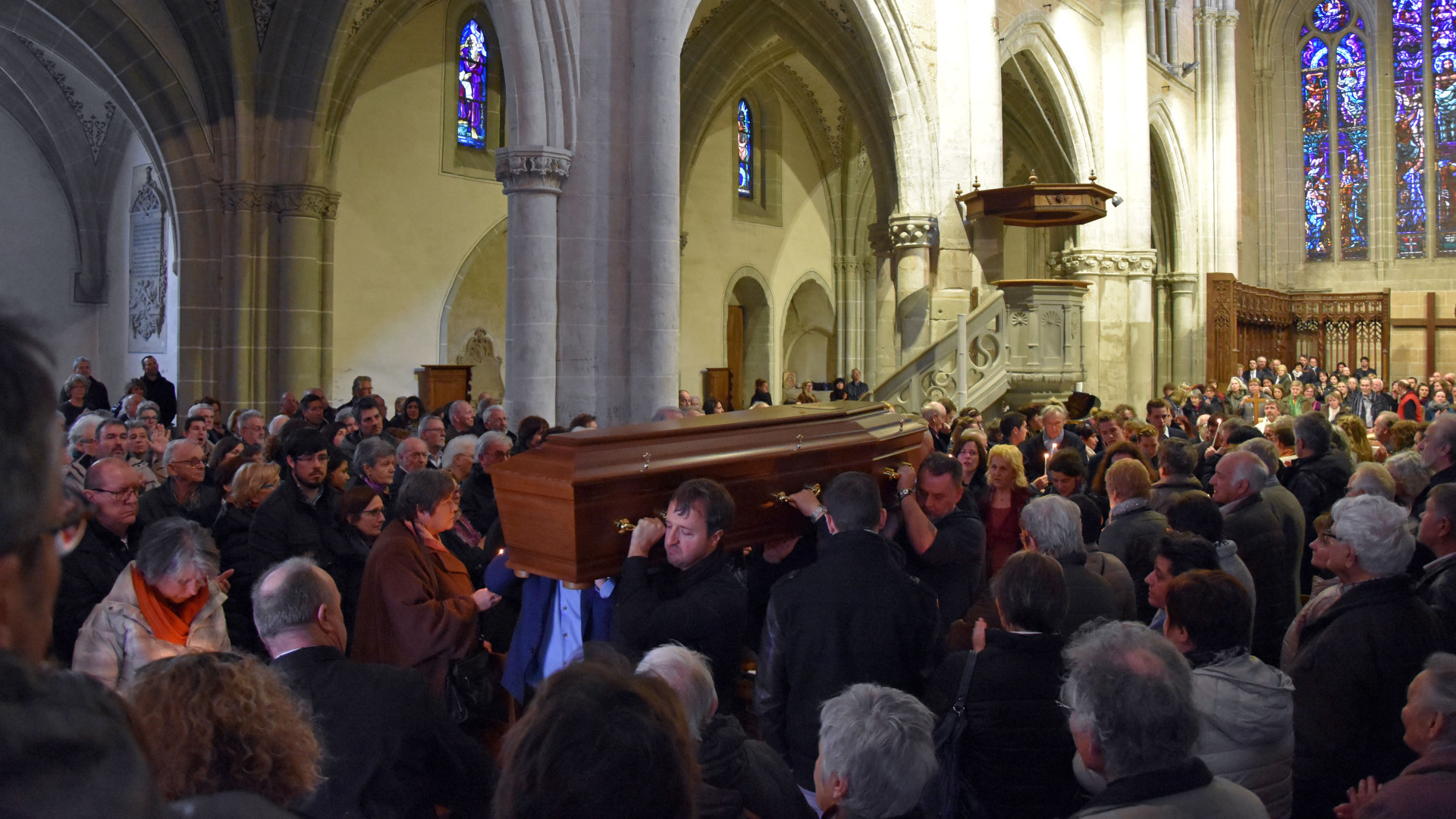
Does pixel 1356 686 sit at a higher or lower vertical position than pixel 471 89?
lower

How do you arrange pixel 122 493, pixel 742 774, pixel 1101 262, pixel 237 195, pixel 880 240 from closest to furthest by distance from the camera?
1. pixel 742 774
2. pixel 122 493
3. pixel 237 195
4. pixel 880 240
5. pixel 1101 262

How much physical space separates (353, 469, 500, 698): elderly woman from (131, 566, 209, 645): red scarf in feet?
1.55

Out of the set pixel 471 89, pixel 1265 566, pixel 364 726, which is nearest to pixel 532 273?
pixel 1265 566

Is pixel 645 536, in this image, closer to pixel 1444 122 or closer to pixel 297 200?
pixel 297 200

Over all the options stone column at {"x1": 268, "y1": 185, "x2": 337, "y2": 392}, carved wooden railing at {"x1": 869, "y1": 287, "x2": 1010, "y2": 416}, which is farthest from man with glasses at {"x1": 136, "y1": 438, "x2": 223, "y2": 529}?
stone column at {"x1": 268, "y1": 185, "x2": 337, "y2": 392}

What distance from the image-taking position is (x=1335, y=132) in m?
24.9

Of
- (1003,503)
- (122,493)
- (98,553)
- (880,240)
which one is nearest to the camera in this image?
(98,553)

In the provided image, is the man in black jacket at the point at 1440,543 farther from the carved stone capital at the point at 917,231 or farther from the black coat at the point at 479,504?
the carved stone capital at the point at 917,231

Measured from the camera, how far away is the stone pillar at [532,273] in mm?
8383

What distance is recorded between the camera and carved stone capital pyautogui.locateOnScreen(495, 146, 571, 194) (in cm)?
835

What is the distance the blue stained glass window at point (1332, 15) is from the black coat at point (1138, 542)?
25.9m

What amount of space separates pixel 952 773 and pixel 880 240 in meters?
11.5

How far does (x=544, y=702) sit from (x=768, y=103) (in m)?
19.5

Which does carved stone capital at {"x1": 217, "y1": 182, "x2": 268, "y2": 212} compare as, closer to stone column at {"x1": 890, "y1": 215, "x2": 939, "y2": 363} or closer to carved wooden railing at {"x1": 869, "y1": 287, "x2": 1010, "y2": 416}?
carved wooden railing at {"x1": 869, "y1": 287, "x2": 1010, "y2": 416}
